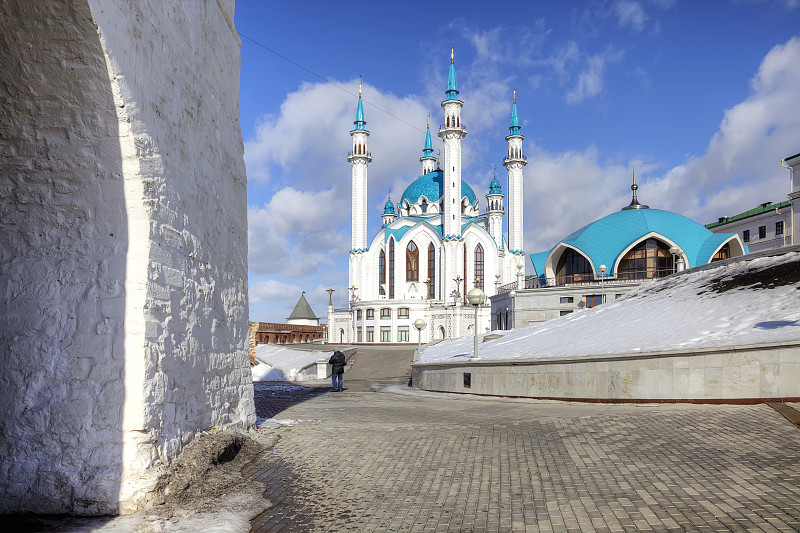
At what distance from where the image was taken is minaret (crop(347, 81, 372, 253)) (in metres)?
64.6

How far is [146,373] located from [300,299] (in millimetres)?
69507

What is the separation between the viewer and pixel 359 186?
211 ft

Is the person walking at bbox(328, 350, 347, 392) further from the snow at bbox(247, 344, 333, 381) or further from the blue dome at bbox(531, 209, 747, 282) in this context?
the blue dome at bbox(531, 209, 747, 282)

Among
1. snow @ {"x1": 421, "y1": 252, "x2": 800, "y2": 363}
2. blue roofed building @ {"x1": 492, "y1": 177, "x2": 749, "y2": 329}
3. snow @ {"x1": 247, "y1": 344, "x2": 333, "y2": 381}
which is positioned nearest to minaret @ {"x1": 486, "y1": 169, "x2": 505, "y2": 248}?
blue roofed building @ {"x1": 492, "y1": 177, "x2": 749, "y2": 329}

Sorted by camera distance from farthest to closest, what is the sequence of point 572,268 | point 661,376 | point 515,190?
point 515,190, point 572,268, point 661,376

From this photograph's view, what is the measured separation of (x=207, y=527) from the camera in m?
4.06

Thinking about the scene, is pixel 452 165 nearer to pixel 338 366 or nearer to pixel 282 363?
pixel 282 363

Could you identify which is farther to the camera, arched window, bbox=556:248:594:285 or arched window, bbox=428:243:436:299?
arched window, bbox=428:243:436:299

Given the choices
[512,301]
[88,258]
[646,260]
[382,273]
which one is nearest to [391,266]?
[382,273]

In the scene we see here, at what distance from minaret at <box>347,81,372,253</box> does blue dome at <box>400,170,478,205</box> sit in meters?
11.0

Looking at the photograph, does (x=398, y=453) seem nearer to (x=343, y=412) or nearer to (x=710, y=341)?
(x=343, y=412)

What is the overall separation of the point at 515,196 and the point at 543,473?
2384 inches

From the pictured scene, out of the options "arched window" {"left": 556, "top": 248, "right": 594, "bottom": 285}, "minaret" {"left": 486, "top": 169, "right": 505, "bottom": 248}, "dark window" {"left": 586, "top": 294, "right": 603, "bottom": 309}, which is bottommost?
"dark window" {"left": 586, "top": 294, "right": 603, "bottom": 309}

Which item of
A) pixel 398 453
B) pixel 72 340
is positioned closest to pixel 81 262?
pixel 72 340
